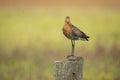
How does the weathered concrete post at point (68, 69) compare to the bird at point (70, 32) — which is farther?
the bird at point (70, 32)

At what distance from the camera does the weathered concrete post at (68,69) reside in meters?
3.57

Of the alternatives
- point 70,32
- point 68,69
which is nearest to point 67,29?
point 70,32

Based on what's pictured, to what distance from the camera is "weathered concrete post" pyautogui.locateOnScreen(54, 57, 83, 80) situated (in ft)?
11.7

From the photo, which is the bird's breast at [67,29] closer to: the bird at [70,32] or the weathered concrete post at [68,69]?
the bird at [70,32]

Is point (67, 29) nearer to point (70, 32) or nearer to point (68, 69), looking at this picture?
point (70, 32)

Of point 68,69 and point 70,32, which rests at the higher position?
point 70,32

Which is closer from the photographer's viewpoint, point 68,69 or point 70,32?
point 68,69

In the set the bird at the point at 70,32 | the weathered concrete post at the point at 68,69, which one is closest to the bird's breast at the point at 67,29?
the bird at the point at 70,32

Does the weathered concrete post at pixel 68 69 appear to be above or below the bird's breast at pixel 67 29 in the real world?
below

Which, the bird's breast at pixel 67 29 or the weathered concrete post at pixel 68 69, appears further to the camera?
the bird's breast at pixel 67 29

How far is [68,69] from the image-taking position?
3586 mm

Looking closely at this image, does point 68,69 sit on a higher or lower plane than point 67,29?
lower

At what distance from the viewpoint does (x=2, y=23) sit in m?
6.00

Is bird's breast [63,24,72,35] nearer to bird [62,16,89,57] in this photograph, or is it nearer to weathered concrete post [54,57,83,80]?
bird [62,16,89,57]
